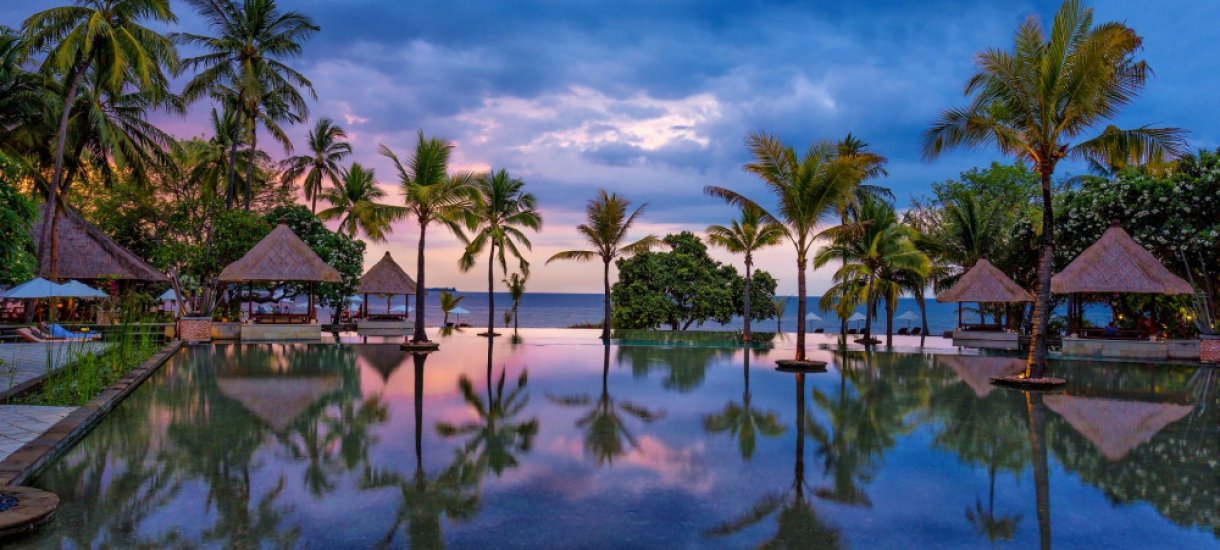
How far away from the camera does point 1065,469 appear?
6.40 metres

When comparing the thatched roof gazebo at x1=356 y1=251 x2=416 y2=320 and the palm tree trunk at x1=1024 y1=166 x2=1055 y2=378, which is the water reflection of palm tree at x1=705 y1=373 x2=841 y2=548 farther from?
the thatched roof gazebo at x1=356 y1=251 x2=416 y2=320

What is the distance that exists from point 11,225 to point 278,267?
12.4 meters

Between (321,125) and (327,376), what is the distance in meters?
26.1

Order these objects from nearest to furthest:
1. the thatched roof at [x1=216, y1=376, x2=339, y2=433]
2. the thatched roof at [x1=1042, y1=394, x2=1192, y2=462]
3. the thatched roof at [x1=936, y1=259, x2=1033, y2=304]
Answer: the thatched roof at [x1=1042, y1=394, x2=1192, y2=462], the thatched roof at [x1=216, y1=376, x2=339, y2=433], the thatched roof at [x1=936, y1=259, x2=1033, y2=304]

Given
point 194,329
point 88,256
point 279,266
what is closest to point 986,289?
point 279,266

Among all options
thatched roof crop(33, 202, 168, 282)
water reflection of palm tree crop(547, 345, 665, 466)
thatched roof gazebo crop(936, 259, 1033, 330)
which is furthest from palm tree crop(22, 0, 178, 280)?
thatched roof gazebo crop(936, 259, 1033, 330)

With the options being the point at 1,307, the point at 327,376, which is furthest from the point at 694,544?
the point at 1,307

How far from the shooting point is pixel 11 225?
9789mm

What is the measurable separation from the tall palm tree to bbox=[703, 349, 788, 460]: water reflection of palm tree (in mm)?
6051

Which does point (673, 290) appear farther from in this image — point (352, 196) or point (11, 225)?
point (11, 225)

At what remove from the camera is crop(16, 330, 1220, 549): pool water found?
458 centimetres

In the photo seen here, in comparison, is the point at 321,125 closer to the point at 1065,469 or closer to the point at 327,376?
the point at 327,376

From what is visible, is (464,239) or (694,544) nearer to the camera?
(694,544)

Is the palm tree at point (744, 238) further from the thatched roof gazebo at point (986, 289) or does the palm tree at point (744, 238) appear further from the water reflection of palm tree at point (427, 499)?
the water reflection of palm tree at point (427, 499)
